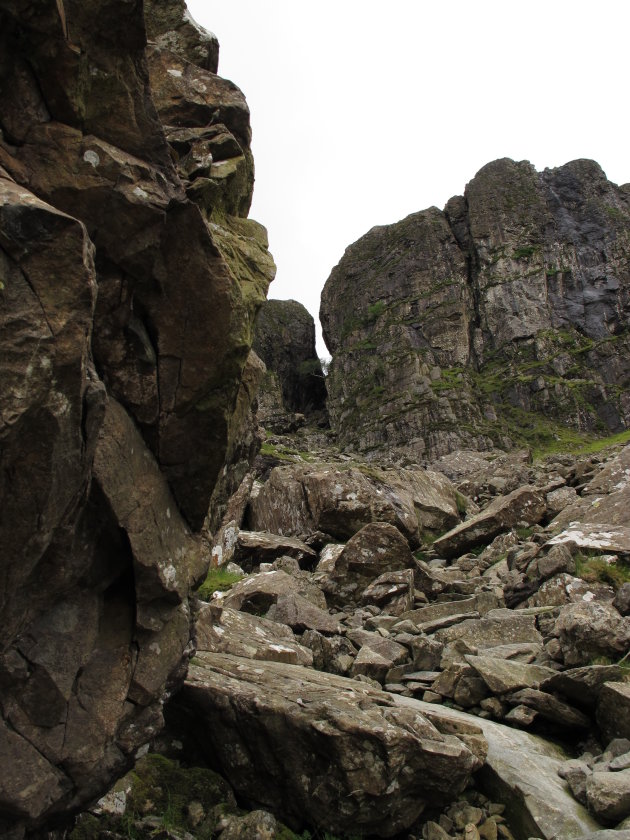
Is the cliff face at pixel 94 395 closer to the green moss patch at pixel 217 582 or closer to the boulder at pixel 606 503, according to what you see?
the green moss patch at pixel 217 582

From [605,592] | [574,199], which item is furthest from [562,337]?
[605,592]

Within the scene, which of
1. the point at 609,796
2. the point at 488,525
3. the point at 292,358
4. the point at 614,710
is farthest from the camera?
the point at 292,358

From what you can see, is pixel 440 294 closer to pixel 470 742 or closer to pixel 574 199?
pixel 574 199

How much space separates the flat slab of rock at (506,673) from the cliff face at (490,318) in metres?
60.5

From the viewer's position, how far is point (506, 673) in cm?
957

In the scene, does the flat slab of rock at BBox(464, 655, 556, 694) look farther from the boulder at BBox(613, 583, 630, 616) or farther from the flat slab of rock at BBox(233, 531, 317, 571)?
the flat slab of rock at BBox(233, 531, 317, 571)

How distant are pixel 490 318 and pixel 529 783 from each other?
8422 centimetres

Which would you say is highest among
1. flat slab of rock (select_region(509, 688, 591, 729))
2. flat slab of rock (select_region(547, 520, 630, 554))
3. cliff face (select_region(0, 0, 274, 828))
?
cliff face (select_region(0, 0, 274, 828))

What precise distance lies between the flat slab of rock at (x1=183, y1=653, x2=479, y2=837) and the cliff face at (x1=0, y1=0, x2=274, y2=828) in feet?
4.02

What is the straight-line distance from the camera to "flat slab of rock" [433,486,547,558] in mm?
20703

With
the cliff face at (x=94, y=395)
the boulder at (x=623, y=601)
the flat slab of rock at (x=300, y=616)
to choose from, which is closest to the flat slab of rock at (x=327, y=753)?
the cliff face at (x=94, y=395)

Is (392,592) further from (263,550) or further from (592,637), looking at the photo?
(592,637)

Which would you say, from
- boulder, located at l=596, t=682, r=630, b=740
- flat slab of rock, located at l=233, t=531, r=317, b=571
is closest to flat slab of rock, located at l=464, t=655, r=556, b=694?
boulder, located at l=596, t=682, r=630, b=740

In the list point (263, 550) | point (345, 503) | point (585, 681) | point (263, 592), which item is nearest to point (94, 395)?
point (585, 681)
